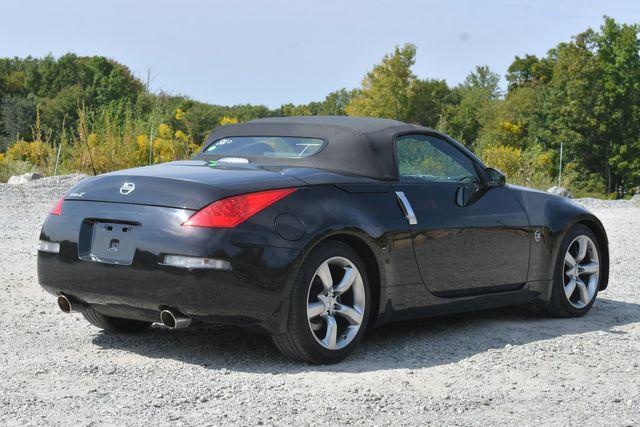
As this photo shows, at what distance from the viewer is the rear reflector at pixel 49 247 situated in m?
5.68

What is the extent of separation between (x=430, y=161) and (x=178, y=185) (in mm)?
2010

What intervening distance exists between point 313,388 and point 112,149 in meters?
Result: 12.5

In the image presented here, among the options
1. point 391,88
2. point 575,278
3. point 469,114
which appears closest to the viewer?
point 575,278

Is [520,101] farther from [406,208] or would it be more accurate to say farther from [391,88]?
[406,208]

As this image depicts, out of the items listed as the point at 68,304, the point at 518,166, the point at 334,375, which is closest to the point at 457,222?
the point at 334,375

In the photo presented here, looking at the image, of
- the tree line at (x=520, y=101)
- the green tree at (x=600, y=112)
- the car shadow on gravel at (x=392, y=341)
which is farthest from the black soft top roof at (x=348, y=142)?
the green tree at (x=600, y=112)

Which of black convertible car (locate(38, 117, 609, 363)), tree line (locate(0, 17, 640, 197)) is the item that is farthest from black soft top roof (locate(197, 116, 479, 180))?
tree line (locate(0, 17, 640, 197))

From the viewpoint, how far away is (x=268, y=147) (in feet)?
20.8

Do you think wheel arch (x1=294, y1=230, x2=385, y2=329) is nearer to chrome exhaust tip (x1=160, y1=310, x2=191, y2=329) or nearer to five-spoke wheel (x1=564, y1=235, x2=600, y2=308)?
chrome exhaust tip (x1=160, y1=310, x2=191, y2=329)

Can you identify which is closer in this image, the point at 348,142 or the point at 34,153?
the point at 348,142

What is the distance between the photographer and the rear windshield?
6.21 meters

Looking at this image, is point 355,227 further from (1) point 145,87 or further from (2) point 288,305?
(1) point 145,87

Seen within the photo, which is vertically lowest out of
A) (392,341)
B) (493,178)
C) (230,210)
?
(392,341)

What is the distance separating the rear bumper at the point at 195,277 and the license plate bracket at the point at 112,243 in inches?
1.3
